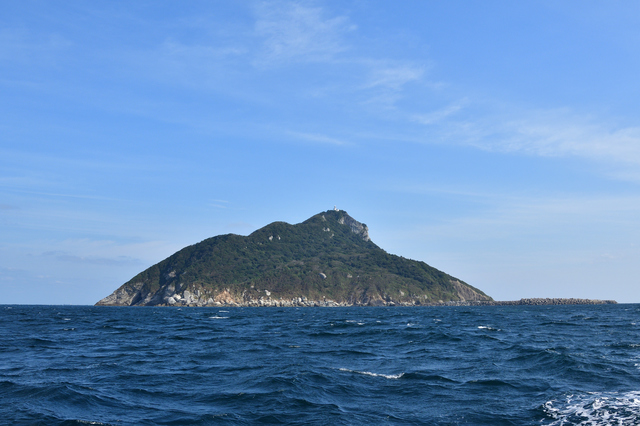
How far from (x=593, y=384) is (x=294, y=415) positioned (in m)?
19.4

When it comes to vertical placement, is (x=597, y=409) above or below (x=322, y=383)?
below

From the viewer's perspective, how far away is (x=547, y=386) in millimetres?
26750

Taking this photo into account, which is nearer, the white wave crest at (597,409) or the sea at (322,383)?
the white wave crest at (597,409)

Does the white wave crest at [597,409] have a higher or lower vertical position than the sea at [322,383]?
lower

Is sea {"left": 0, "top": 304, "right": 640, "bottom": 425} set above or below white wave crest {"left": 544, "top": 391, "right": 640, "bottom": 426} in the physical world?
above

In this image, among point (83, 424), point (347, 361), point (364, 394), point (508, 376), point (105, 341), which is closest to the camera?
point (83, 424)

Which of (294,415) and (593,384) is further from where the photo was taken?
(593,384)

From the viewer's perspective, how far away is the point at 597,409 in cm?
2173

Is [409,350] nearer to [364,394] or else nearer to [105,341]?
[364,394]

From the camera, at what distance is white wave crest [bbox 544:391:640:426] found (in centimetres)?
2000

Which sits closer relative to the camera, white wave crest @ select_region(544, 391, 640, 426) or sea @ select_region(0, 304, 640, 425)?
white wave crest @ select_region(544, 391, 640, 426)

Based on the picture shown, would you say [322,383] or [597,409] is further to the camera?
[322,383]

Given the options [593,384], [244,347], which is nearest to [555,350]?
[593,384]

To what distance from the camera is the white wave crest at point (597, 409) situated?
20000 mm
